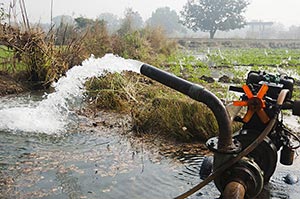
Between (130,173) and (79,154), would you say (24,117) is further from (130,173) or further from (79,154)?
(130,173)

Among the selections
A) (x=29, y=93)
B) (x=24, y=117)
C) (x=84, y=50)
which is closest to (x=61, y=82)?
(x=29, y=93)

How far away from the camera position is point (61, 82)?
11203mm

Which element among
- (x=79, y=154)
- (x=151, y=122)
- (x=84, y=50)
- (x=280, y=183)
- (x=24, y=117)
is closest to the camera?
(x=280, y=183)

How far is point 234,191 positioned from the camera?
233 centimetres

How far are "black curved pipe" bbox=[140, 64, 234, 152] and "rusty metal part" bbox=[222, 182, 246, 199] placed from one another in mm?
223

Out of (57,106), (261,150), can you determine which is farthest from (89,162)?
(57,106)

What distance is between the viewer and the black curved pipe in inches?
93.2

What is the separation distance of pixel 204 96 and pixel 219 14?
58.3 meters

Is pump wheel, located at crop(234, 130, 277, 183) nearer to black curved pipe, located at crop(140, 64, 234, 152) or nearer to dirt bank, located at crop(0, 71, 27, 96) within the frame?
black curved pipe, located at crop(140, 64, 234, 152)

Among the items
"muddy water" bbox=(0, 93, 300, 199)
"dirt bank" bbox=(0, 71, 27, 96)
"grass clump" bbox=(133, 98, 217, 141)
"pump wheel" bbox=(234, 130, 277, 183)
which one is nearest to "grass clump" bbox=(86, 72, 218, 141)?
"grass clump" bbox=(133, 98, 217, 141)

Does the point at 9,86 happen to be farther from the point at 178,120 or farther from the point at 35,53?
the point at 178,120

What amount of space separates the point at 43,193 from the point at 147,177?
4.08ft

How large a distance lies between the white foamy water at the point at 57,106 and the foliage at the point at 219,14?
4915cm

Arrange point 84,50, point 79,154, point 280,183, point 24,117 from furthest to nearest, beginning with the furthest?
point 84,50, point 24,117, point 79,154, point 280,183
